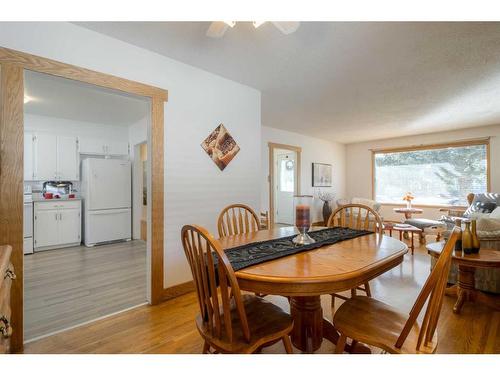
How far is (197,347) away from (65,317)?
4.07 ft

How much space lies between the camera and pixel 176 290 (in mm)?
2471

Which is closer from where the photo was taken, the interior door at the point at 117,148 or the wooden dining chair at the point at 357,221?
the wooden dining chair at the point at 357,221

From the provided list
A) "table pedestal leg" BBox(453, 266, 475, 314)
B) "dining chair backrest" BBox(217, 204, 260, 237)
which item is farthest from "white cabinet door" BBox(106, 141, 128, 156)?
"table pedestal leg" BBox(453, 266, 475, 314)

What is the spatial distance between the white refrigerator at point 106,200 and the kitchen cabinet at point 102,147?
1.13ft

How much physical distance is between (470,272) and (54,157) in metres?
6.13

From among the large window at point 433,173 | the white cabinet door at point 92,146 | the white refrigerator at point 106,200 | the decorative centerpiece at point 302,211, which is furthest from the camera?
the large window at point 433,173

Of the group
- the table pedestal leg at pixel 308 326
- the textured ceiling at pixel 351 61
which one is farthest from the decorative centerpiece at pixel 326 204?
the table pedestal leg at pixel 308 326

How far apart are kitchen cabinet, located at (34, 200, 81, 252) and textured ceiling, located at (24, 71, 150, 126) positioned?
1.55 meters

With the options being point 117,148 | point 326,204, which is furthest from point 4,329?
point 326,204

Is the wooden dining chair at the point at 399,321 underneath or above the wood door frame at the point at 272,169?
underneath

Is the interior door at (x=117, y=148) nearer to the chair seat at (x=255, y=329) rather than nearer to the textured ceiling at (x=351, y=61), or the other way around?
the textured ceiling at (x=351, y=61)

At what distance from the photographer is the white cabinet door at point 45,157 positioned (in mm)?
4309

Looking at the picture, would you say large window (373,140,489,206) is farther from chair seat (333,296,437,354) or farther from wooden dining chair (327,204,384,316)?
chair seat (333,296,437,354)
